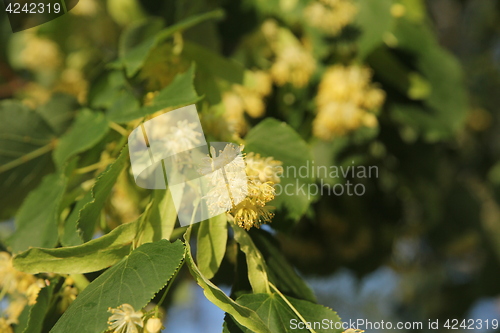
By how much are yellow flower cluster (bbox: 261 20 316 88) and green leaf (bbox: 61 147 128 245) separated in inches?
22.2

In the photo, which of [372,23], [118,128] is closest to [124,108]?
[118,128]

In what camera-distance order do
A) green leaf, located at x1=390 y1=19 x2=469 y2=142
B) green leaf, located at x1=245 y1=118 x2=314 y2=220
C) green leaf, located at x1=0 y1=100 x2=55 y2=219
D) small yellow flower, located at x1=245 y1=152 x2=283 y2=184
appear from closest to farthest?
small yellow flower, located at x1=245 y1=152 x2=283 y2=184 < green leaf, located at x1=245 y1=118 x2=314 y2=220 < green leaf, located at x1=0 y1=100 x2=55 y2=219 < green leaf, located at x1=390 y1=19 x2=469 y2=142

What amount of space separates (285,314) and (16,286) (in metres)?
0.36

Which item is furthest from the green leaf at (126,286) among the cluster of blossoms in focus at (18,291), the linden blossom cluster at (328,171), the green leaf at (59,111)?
the green leaf at (59,111)

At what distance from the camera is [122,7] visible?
1099 mm

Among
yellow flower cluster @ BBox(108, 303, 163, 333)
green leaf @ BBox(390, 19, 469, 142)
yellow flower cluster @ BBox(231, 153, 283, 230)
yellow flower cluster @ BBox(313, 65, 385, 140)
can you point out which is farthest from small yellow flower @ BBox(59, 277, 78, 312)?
green leaf @ BBox(390, 19, 469, 142)

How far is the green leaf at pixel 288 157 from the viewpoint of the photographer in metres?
0.65

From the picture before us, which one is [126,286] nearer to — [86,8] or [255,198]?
[255,198]

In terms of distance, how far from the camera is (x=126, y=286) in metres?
0.45

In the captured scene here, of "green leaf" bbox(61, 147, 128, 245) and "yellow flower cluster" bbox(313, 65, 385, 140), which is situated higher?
"green leaf" bbox(61, 147, 128, 245)

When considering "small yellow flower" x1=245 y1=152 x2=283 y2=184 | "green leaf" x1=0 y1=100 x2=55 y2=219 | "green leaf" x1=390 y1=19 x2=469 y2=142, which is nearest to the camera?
"small yellow flower" x1=245 y1=152 x2=283 y2=184

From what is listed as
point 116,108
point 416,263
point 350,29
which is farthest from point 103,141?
point 416,263

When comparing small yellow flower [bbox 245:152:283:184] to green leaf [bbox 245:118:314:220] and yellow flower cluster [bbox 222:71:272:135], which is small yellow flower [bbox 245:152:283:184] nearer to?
green leaf [bbox 245:118:314:220]

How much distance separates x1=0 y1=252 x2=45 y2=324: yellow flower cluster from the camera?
58cm
